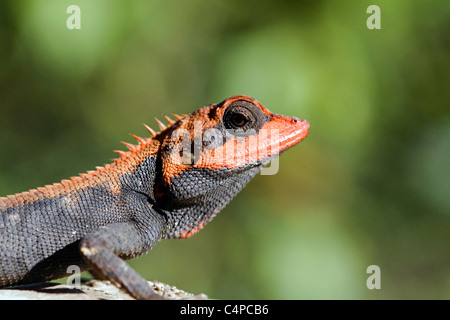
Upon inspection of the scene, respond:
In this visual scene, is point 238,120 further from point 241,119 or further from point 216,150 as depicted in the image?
point 216,150

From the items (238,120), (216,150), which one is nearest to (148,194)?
(216,150)

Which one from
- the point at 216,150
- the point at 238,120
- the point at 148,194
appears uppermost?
the point at 238,120

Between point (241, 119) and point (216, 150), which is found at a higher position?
point (241, 119)

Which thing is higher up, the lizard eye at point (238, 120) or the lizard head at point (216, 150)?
the lizard eye at point (238, 120)

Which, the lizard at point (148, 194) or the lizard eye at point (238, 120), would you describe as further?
the lizard eye at point (238, 120)

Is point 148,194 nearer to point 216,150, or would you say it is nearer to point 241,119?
point 216,150
